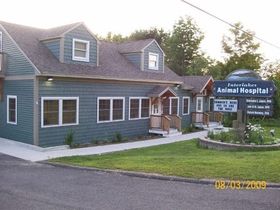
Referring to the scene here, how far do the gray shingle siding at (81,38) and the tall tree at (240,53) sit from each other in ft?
88.5

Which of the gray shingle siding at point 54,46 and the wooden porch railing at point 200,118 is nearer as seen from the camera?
the gray shingle siding at point 54,46

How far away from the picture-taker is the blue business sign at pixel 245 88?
47.7ft

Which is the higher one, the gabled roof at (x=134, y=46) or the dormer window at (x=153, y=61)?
the gabled roof at (x=134, y=46)

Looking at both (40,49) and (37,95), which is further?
(40,49)

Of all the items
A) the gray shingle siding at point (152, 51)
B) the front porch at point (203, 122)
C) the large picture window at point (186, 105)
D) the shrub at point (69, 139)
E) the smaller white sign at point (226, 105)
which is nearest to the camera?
the smaller white sign at point (226, 105)

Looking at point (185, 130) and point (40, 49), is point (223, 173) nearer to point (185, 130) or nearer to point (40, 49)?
point (40, 49)

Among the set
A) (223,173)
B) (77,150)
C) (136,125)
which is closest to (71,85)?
(77,150)

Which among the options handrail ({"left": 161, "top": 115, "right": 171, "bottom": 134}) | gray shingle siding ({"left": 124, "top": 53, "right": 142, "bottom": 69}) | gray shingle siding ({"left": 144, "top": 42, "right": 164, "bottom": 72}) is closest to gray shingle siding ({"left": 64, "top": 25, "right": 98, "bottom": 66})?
gray shingle siding ({"left": 124, "top": 53, "right": 142, "bottom": 69})

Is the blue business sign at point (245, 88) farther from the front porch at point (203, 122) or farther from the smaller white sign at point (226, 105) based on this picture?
the front porch at point (203, 122)

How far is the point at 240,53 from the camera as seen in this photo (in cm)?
4566

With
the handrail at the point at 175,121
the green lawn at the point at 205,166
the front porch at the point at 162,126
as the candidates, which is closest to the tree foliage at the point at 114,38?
the handrail at the point at 175,121

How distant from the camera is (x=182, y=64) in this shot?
172 ft

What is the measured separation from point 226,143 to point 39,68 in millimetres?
8929

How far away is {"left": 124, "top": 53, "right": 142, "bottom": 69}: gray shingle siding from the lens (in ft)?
77.2
